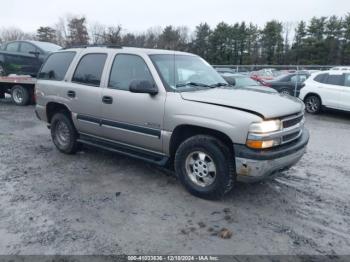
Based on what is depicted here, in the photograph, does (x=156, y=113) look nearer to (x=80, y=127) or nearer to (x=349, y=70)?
(x=80, y=127)

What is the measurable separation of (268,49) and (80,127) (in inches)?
2391

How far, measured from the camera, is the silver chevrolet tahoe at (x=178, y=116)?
3.68m

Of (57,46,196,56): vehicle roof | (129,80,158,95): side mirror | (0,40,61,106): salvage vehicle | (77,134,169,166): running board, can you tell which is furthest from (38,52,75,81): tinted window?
(0,40,61,106): salvage vehicle

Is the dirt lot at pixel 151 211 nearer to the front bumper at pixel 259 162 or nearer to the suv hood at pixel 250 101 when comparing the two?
the front bumper at pixel 259 162

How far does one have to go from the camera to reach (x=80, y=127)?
5500 millimetres

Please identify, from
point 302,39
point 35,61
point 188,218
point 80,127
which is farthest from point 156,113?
point 302,39

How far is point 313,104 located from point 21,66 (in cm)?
1063

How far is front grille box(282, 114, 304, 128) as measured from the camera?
3.86 m

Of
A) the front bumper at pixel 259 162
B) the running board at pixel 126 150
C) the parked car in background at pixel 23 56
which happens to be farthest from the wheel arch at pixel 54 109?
the parked car in background at pixel 23 56

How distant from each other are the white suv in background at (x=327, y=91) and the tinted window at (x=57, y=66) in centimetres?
869

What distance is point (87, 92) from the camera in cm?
517

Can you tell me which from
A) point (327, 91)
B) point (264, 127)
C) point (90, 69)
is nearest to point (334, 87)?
point (327, 91)

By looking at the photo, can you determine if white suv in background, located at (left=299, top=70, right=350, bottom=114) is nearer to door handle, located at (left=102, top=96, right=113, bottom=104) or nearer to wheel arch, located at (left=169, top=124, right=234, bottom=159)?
wheel arch, located at (left=169, top=124, right=234, bottom=159)

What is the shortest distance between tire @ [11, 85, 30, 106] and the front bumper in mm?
9879
